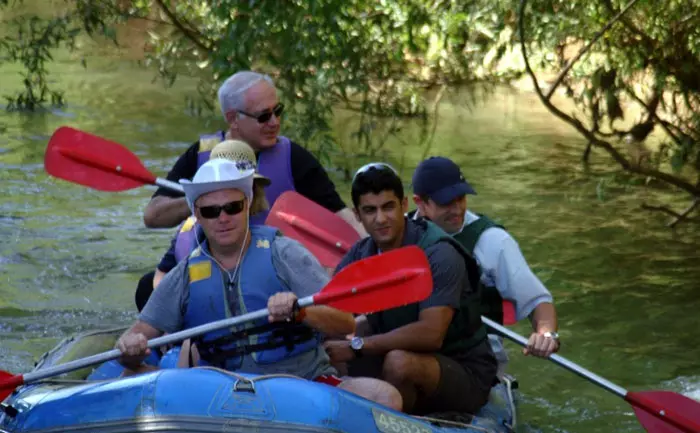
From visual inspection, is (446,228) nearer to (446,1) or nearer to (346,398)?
(346,398)

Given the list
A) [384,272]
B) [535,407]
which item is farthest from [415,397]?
[535,407]

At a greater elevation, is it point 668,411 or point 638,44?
point 638,44

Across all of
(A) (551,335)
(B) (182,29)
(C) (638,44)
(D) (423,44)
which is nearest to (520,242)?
(D) (423,44)

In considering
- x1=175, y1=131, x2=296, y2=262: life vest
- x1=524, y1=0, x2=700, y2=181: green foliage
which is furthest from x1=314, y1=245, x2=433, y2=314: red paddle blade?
x1=524, y1=0, x2=700, y2=181: green foliage

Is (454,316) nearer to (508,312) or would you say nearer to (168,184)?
(508,312)

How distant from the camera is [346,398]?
13.0 feet

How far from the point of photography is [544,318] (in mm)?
4781

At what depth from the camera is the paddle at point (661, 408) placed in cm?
475

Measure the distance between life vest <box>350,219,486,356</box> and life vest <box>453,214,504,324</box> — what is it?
165mm

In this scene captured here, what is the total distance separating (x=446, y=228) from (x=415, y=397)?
72 cm

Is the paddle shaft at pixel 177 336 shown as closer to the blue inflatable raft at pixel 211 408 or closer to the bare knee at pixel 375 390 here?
the blue inflatable raft at pixel 211 408

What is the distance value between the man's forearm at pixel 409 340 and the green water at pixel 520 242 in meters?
1.92

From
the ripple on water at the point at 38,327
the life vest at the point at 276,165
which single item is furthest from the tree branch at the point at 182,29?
the life vest at the point at 276,165

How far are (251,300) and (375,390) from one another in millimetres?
494
